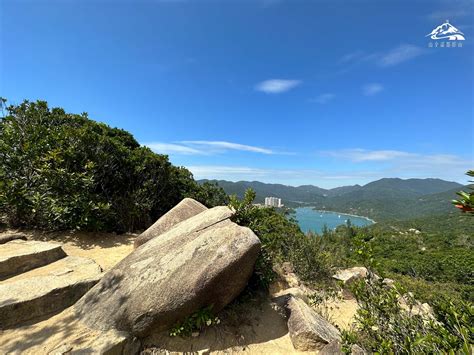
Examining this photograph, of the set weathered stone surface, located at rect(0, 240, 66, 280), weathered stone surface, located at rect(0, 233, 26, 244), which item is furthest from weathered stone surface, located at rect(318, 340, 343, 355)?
weathered stone surface, located at rect(0, 233, 26, 244)

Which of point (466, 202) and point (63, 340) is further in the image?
point (63, 340)

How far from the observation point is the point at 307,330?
4645 mm

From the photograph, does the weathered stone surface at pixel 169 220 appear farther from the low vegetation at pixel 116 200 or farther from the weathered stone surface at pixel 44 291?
the low vegetation at pixel 116 200

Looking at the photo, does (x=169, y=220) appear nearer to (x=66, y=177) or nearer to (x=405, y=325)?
(x=66, y=177)

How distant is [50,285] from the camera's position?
4488 millimetres

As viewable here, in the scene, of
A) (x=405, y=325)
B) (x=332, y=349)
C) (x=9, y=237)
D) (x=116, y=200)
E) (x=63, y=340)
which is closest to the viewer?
(x=405, y=325)

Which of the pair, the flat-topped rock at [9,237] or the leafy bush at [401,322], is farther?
the flat-topped rock at [9,237]

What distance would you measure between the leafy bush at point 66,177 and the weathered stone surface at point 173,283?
12.0 feet

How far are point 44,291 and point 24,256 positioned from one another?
1.69 metres

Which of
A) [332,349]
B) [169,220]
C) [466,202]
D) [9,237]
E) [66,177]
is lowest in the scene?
[332,349]

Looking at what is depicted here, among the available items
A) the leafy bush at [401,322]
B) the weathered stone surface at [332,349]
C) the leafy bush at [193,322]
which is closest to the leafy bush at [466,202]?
the leafy bush at [401,322]

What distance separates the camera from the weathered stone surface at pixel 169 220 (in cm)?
704

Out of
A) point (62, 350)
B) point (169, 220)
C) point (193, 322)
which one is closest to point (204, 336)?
point (193, 322)

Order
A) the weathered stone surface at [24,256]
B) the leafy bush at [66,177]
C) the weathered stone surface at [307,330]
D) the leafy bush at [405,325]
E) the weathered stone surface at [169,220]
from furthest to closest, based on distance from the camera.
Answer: the leafy bush at [66,177]
the weathered stone surface at [169,220]
the weathered stone surface at [24,256]
the weathered stone surface at [307,330]
the leafy bush at [405,325]
